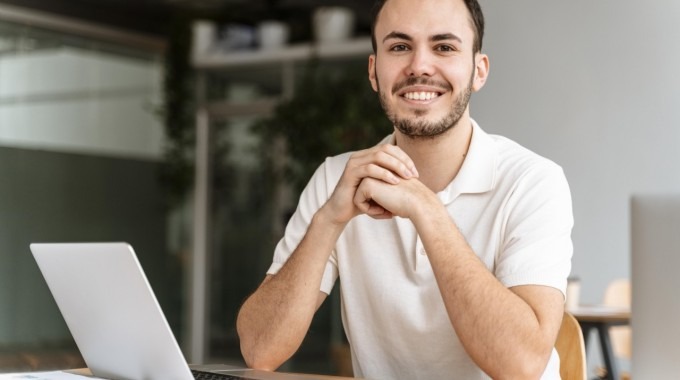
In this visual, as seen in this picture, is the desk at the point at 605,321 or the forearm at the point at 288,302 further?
the desk at the point at 605,321

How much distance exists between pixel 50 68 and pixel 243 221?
193 cm

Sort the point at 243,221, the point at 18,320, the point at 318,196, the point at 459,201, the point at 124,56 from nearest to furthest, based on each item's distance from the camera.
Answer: the point at 459,201, the point at 318,196, the point at 18,320, the point at 124,56, the point at 243,221

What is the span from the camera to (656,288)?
1.31 meters

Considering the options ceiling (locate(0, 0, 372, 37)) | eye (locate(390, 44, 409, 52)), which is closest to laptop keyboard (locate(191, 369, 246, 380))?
eye (locate(390, 44, 409, 52))

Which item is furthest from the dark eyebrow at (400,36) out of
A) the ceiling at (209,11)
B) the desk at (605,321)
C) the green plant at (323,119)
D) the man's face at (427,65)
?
the ceiling at (209,11)

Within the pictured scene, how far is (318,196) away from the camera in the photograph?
6.89 feet

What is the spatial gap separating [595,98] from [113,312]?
367cm

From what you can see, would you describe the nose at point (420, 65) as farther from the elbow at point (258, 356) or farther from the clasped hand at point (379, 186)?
the elbow at point (258, 356)

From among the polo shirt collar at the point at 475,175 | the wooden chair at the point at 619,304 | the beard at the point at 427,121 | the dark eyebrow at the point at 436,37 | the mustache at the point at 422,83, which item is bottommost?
the wooden chair at the point at 619,304

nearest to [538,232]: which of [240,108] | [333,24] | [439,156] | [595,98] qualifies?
[439,156]

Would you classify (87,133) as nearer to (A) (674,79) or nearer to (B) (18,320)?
(B) (18,320)

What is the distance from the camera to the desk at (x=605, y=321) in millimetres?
3825

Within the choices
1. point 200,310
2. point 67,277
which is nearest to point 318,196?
point 67,277

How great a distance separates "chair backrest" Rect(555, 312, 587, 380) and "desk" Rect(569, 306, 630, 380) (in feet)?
6.49
